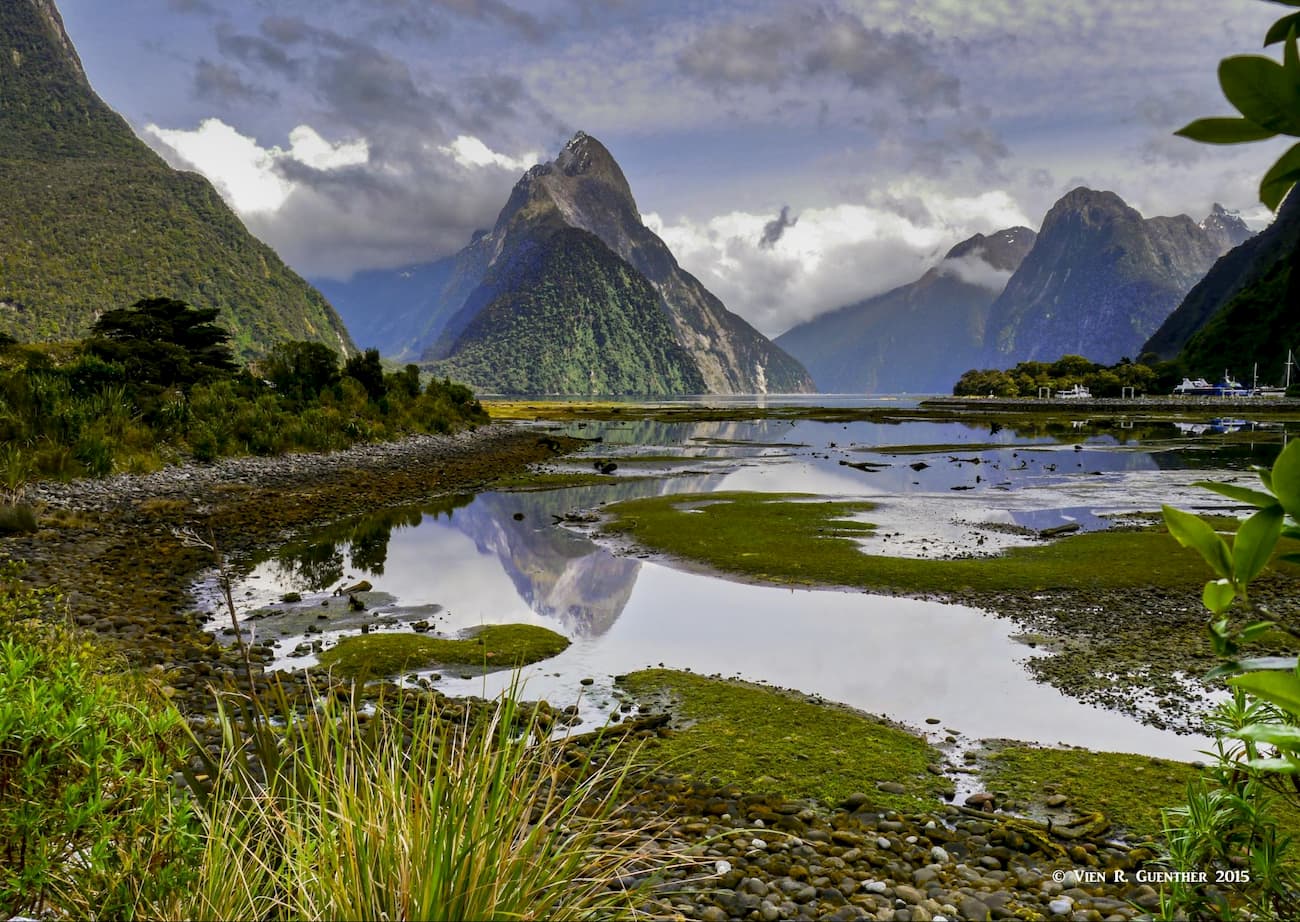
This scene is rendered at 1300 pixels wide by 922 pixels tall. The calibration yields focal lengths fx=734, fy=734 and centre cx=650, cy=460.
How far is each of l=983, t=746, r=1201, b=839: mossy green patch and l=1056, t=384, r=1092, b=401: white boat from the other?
130m

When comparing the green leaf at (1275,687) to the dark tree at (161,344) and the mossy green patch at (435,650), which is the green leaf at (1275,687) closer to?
the mossy green patch at (435,650)

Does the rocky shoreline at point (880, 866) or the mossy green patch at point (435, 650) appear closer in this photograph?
the rocky shoreline at point (880, 866)

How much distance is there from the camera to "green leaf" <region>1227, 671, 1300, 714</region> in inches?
36.4

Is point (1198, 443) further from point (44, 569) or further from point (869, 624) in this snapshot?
point (44, 569)

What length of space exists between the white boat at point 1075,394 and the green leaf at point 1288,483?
13831 centimetres

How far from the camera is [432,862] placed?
2594mm

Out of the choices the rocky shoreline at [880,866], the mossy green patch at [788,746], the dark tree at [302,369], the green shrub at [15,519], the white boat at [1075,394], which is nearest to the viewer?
the rocky shoreline at [880,866]

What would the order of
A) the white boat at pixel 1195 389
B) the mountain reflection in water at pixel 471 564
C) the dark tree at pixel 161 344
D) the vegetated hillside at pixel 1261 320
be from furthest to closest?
the vegetated hillside at pixel 1261 320 < the white boat at pixel 1195 389 < the dark tree at pixel 161 344 < the mountain reflection in water at pixel 471 564

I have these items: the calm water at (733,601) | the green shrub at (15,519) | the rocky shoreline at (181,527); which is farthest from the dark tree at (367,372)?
the green shrub at (15,519)

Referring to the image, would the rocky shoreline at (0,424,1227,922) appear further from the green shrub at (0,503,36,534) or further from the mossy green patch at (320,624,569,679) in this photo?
the mossy green patch at (320,624,569,679)

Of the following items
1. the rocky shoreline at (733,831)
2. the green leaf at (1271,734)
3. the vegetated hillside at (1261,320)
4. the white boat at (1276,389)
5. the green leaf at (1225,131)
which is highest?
the vegetated hillside at (1261,320)

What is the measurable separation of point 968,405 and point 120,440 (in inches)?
5325

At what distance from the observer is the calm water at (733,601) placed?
10680 millimetres

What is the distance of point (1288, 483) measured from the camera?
3.17ft
